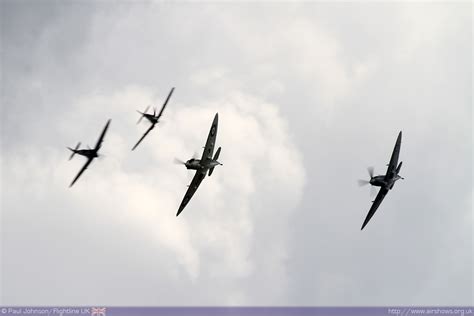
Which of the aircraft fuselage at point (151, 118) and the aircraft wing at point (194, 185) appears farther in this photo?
the aircraft fuselage at point (151, 118)

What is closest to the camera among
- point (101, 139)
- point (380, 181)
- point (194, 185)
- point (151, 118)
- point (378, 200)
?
point (101, 139)

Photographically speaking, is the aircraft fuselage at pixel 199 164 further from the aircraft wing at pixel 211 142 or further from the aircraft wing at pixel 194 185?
the aircraft wing at pixel 194 185

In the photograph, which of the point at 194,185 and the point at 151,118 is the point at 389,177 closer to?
the point at 194,185

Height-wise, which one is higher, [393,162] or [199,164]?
[393,162]

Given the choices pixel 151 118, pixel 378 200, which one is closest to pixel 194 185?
pixel 151 118

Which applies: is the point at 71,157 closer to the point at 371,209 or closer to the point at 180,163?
the point at 180,163

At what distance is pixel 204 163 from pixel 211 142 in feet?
15.6

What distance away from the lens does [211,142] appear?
100 metres

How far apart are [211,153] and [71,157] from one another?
21438 mm

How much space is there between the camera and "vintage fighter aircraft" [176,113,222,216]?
96.6m

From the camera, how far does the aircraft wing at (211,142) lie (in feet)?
325

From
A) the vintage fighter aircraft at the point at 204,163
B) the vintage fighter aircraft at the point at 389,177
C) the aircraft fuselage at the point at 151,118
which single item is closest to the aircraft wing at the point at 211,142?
the vintage fighter aircraft at the point at 204,163
